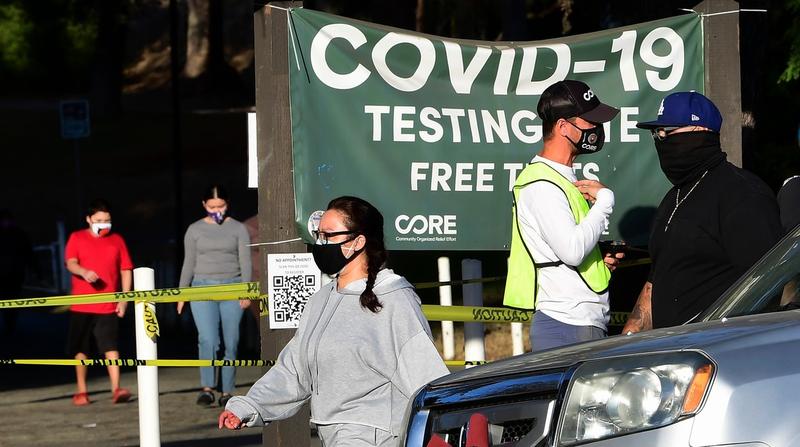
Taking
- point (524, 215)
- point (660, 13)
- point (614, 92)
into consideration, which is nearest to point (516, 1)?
point (660, 13)

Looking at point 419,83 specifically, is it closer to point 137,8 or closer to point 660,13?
point 660,13

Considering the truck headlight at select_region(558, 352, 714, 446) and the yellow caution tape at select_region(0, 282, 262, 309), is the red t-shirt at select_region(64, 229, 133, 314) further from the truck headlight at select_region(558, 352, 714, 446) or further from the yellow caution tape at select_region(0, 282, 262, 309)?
the truck headlight at select_region(558, 352, 714, 446)

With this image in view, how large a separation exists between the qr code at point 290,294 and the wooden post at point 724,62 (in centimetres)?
240

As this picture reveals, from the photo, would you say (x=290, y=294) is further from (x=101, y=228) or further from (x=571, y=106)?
(x=101, y=228)

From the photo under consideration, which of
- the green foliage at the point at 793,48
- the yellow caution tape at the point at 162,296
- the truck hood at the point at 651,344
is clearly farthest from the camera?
the green foliage at the point at 793,48

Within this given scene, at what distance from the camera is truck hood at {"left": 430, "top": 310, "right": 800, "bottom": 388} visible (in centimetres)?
393

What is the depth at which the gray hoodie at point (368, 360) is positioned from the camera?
193 inches

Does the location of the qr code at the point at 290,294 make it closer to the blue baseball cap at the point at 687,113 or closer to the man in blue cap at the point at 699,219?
the man in blue cap at the point at 699,219

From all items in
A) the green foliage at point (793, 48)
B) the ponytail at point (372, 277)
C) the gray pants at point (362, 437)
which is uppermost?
the green foliage at point (793, 48)

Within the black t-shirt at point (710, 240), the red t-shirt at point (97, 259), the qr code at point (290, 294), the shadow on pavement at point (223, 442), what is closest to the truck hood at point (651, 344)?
the black t-shirt at point (710, 240)

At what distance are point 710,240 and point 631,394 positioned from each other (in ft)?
6.69

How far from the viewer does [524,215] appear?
6277 millimetres

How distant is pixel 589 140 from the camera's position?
6.36 metres

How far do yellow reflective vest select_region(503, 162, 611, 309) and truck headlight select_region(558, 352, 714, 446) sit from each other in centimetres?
220
